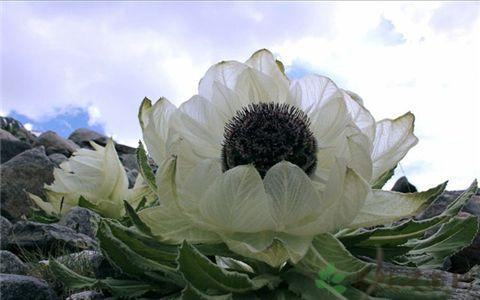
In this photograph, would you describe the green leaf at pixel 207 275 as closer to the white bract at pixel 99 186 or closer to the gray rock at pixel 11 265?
the gray rock at pixel 11 265

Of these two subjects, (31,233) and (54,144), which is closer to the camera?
(31,233)

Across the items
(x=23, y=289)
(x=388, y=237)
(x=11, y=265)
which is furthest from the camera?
(x=11, y=265)

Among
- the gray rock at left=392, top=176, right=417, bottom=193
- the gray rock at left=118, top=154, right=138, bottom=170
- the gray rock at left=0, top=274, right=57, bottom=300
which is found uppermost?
the gray rock at left=118, top=154, right=138, bottom=170

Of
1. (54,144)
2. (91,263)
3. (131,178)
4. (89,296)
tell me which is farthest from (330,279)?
(54,144)

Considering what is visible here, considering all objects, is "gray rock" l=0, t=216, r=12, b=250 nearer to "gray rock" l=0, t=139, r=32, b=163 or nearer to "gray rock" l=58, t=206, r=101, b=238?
"gray rock" l=58, t=206, r=101, b=238

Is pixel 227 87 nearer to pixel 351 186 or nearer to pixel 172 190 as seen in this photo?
pixel 172 190

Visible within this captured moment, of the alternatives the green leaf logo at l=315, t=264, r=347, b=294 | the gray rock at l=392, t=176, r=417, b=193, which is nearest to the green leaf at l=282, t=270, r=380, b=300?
the green leaf logo at l=315, t=264, r=347, b=294

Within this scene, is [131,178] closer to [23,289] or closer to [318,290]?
[23,289]
